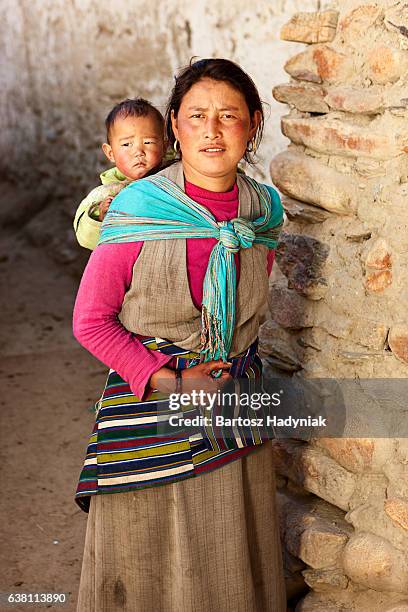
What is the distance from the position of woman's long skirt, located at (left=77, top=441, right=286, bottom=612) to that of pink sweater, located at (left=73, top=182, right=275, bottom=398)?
0.90ft

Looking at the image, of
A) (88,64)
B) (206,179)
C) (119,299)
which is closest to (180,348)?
(119,299)

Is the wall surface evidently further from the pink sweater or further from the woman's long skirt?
the woman's long skirt

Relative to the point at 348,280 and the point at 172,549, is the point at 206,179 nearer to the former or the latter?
the point at 348,280

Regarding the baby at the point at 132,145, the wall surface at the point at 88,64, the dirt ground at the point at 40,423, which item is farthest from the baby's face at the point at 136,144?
the wall surface at the point at 88,64

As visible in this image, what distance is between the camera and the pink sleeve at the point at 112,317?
1.87 metres

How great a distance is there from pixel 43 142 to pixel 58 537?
3.43 m

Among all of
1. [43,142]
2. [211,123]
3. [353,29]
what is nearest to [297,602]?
[211,123]

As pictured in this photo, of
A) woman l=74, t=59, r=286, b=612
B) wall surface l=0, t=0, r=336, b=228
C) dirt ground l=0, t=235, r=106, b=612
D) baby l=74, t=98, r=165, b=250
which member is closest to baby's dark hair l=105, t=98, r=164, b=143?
baby l=74, t=98, r=165, b=250

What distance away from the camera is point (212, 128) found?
6.13ft

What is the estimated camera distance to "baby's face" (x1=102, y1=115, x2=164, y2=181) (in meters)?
2.14

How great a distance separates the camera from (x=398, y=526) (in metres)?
2.16

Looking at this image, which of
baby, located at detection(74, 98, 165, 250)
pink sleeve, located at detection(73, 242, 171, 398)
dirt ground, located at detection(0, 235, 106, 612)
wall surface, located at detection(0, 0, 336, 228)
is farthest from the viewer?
wall surface, located at detection(0, 0, 336, 228)

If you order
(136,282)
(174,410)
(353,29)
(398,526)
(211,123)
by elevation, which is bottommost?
(398,526)

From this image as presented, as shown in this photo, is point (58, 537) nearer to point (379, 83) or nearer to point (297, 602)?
point (297, 602)
